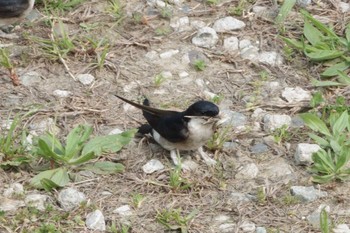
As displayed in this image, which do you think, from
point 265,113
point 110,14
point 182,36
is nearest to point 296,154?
point 265,113

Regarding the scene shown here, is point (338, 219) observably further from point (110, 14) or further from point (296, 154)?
point (110, 14)

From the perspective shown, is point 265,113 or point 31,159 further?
point 265,113

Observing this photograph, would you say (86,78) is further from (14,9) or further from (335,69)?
(335,69)

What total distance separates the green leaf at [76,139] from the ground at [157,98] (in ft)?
0.67

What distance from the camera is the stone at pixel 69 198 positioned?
18.2 ft

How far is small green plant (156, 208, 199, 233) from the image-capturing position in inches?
213

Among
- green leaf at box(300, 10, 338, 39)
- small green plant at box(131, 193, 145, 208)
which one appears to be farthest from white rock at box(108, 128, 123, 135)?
green leaf at box(300, 10, 338, 39)

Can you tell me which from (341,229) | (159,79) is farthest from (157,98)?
(341,229)

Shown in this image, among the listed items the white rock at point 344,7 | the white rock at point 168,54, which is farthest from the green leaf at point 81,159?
the white rock at point 344,7

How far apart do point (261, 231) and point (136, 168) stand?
98cm

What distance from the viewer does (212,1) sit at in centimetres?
761

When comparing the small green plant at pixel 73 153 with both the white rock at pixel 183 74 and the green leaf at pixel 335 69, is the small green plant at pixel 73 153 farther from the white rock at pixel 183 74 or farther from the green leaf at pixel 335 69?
the green leaf at pixel 335 69

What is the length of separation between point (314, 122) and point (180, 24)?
1681 mm

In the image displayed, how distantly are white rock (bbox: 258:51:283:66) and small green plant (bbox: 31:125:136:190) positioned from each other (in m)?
1.46
